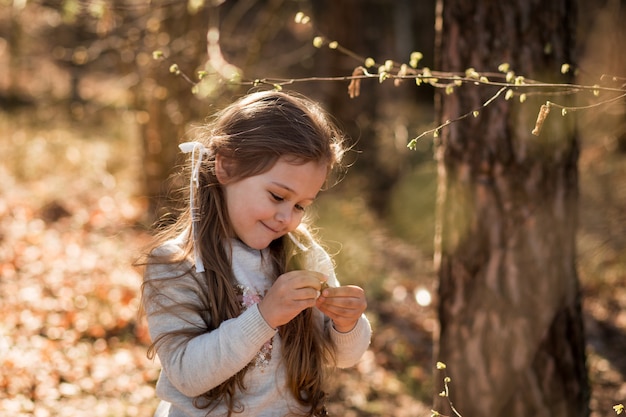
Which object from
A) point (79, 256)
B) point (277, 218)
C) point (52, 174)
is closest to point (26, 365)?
point (79, 256)

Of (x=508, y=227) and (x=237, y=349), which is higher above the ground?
(x=508, y=227)

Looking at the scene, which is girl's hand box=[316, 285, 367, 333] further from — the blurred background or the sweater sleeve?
the blurred background

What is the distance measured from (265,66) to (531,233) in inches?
208

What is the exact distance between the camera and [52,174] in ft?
31.1

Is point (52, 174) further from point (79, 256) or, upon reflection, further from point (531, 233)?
point (531, 233)

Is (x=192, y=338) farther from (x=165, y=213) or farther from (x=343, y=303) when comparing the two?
(x=165, y=213)

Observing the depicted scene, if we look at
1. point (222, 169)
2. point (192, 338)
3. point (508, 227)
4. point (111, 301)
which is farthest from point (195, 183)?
point (111, 301)

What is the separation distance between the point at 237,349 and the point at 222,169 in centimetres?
54

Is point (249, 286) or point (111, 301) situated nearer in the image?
point (249, 286)

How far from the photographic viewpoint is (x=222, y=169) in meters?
2.23

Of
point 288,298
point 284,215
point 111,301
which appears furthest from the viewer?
point 111,301

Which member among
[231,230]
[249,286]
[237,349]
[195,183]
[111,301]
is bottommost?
[111,301]

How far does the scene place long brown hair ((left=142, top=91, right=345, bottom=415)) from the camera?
2.16 m

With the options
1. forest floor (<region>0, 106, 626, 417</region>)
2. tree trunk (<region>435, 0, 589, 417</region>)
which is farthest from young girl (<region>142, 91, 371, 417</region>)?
tree trunk (<region>435, 0, 589, 417</region>)
